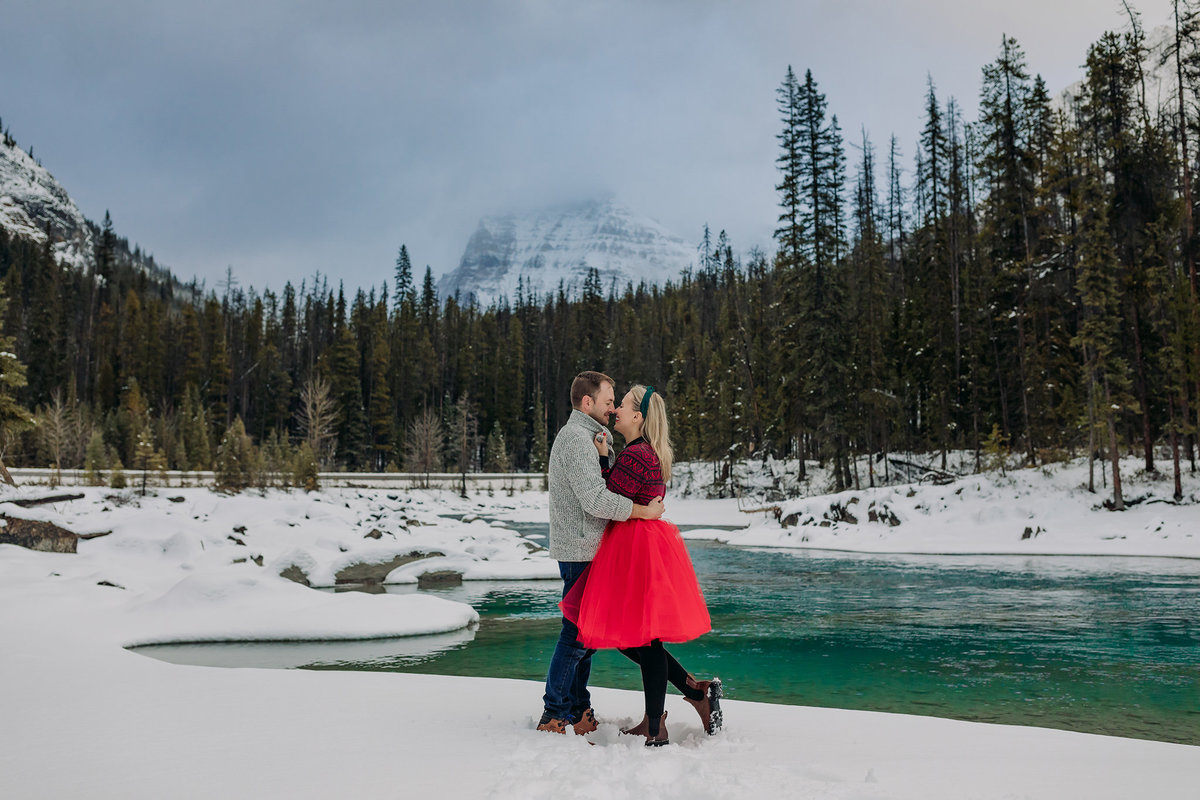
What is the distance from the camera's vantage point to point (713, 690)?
3789 mm

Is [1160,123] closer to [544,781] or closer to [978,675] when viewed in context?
[978,675]

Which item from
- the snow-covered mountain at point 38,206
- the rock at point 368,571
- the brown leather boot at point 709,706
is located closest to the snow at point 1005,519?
the rock at point 368,571

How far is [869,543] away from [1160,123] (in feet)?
55.4

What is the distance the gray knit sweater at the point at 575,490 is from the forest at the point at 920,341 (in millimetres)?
19964

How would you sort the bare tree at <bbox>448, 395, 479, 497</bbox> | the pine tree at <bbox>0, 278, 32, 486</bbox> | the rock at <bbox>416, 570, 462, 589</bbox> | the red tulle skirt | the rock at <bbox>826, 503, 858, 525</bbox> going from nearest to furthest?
the red tulle skirt < the rock at <bbox>416, 570, 462, 589</bbox> < the pine tree at <bbox>0, 278, 32, 486</bbox> < the rock at <bbox>826, 503, 858, 525</bbox> < the bare tree at <bbox>448, 395, 479, 497</bbox>

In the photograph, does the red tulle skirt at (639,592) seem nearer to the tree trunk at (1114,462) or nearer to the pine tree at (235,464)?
the tree trunk at (1114,462)

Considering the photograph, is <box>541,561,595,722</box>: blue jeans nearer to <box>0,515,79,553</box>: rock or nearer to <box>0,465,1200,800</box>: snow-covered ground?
<box>0,465,1200,800</box>: snow-covered ground

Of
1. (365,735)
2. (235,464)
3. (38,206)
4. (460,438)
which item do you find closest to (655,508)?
(365,735)

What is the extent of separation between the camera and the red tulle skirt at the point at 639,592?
355cm

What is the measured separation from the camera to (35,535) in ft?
38.4

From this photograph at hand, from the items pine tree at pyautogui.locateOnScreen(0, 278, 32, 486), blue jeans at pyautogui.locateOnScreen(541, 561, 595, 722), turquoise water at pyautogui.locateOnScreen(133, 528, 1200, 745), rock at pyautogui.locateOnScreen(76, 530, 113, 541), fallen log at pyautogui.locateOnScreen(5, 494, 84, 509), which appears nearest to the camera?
blue jeans at pyautogui.locateOnScreen(541, 561, 595, 722)

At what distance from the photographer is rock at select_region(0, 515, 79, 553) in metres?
11.5

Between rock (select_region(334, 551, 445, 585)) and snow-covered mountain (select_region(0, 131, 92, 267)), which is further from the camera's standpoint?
snow-covered mountain (select_region(0, 131, 92, 267))

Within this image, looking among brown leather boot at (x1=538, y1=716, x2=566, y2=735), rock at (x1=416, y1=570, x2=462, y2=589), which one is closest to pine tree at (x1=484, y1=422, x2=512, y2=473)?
rock at (x1=416, y1=570, x2=462, y2=589)
